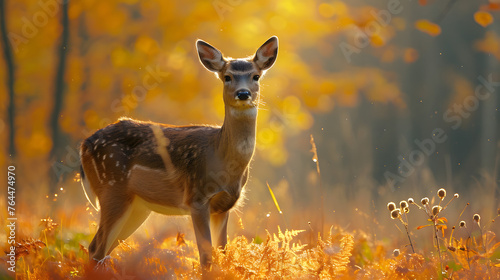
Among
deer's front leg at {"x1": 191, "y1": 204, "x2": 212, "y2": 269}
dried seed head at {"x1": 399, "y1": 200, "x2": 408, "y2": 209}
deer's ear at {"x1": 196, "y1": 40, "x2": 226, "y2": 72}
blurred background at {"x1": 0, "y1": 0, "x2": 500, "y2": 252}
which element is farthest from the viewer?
blurred background at {"x1": 0, "y1": 0, "x2": 500, "y2": 252}

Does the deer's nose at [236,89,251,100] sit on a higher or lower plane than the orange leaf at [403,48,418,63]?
higher

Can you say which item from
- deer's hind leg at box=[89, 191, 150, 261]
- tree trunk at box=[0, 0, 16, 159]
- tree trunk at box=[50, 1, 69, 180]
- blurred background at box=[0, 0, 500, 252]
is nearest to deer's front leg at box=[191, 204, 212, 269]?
deer's hind leg at box=[89, 191, 150, 261]

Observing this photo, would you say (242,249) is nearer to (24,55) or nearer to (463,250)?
(463,250)

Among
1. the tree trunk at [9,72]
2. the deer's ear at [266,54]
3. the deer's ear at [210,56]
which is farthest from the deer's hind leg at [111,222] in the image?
the tree trunk at [9,72]

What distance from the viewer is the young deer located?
4.64 meters

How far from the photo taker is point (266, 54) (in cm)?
501

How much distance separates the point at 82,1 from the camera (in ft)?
39.5

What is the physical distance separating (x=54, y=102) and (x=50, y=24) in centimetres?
186

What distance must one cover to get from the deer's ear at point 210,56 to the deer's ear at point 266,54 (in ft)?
0.99

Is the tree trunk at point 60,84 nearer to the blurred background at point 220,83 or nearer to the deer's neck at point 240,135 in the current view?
the blurred background at point 220,83

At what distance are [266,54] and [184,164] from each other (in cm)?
118

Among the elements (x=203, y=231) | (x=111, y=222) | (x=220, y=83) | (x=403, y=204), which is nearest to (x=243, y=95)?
(x=203, y=231)

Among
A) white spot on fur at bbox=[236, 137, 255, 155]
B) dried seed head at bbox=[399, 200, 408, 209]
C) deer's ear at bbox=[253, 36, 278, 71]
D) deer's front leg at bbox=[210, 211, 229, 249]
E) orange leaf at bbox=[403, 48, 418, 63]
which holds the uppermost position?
deer's ear at bbox=[253, 36, 278, 71]

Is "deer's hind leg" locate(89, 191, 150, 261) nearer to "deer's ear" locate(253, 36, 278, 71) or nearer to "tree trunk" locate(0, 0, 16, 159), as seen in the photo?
"deer's ear" locate(253, 36, 278, 71)
